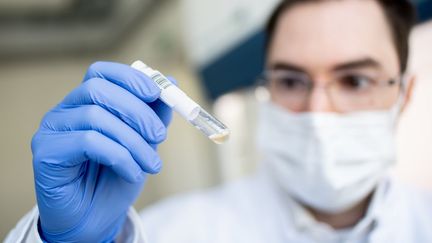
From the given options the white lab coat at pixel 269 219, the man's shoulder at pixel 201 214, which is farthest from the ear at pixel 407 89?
the man's shoulder at pixel 201 214

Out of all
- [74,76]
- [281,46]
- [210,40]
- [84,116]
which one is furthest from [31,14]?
[84,116]

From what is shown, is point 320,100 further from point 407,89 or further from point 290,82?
point 407,89

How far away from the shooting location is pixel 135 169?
26.8 inches

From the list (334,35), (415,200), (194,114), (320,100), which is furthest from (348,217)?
(194,114)

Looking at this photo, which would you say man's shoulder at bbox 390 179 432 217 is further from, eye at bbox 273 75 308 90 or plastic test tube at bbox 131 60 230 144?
plastic test tube at bbox 131 60 230 144

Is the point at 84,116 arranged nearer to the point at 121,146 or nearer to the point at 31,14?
the point at 121,146

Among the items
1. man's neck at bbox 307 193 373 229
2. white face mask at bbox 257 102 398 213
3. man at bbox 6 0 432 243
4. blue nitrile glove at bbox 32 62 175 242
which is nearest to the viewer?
blue nitrile glove at bbox 32 62 175 242

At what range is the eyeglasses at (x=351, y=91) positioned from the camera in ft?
3.35

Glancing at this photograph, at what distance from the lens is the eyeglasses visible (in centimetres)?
102

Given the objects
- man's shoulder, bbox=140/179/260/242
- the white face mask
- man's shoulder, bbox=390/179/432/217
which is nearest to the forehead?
the white face mask

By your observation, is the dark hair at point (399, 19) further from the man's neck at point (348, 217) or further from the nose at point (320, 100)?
the man's neck at point (348, 217)

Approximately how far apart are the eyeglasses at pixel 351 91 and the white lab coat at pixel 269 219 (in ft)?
0.77

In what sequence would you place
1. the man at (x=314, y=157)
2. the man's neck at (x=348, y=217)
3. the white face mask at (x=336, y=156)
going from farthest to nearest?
1. the man's neck at (x=348, y=217)
2. the white face mask at (x=336, y=156)
3. the man at (x=314, y=157)

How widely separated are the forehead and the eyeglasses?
41 millimetres
